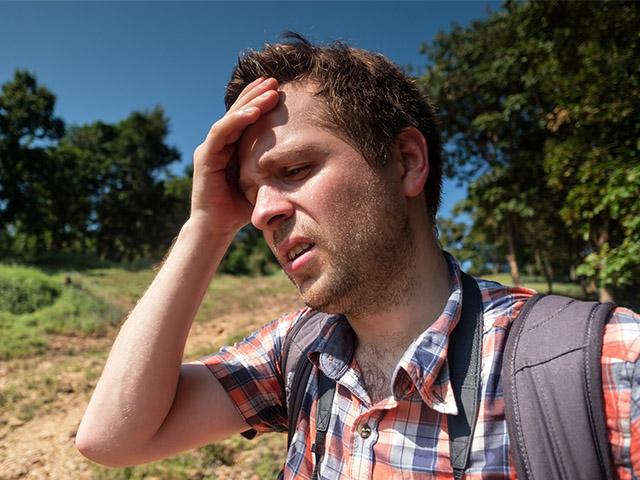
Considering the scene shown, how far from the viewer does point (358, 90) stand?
1692 mm

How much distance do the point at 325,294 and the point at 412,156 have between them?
2.35 feet

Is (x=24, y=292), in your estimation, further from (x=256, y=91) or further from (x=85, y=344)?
(x=256, y=91)

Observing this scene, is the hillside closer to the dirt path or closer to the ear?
the dirt path

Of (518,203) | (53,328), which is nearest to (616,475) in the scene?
(518,203)

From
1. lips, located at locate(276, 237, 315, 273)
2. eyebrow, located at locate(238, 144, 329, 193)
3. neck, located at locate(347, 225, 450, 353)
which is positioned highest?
eyebrow, located at locate(238, 144, 329, 193)

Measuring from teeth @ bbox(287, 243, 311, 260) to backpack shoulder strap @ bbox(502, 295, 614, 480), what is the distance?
754 mm

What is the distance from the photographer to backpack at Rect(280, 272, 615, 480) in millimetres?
942

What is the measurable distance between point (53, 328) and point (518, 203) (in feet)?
44.3

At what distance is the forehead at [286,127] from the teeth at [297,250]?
358 mm

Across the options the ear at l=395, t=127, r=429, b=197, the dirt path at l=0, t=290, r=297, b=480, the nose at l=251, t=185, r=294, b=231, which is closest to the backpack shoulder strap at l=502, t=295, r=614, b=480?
the ear at l=395, t=127, r=429, b=197

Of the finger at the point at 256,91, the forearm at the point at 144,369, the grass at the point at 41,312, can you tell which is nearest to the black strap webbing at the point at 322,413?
the forearm at the point at 144,369

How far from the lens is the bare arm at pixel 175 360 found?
1.53 meters

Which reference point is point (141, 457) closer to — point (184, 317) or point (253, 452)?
point (184, 317)

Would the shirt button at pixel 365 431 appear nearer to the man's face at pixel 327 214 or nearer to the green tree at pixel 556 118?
the man's face at pixel 327 214
